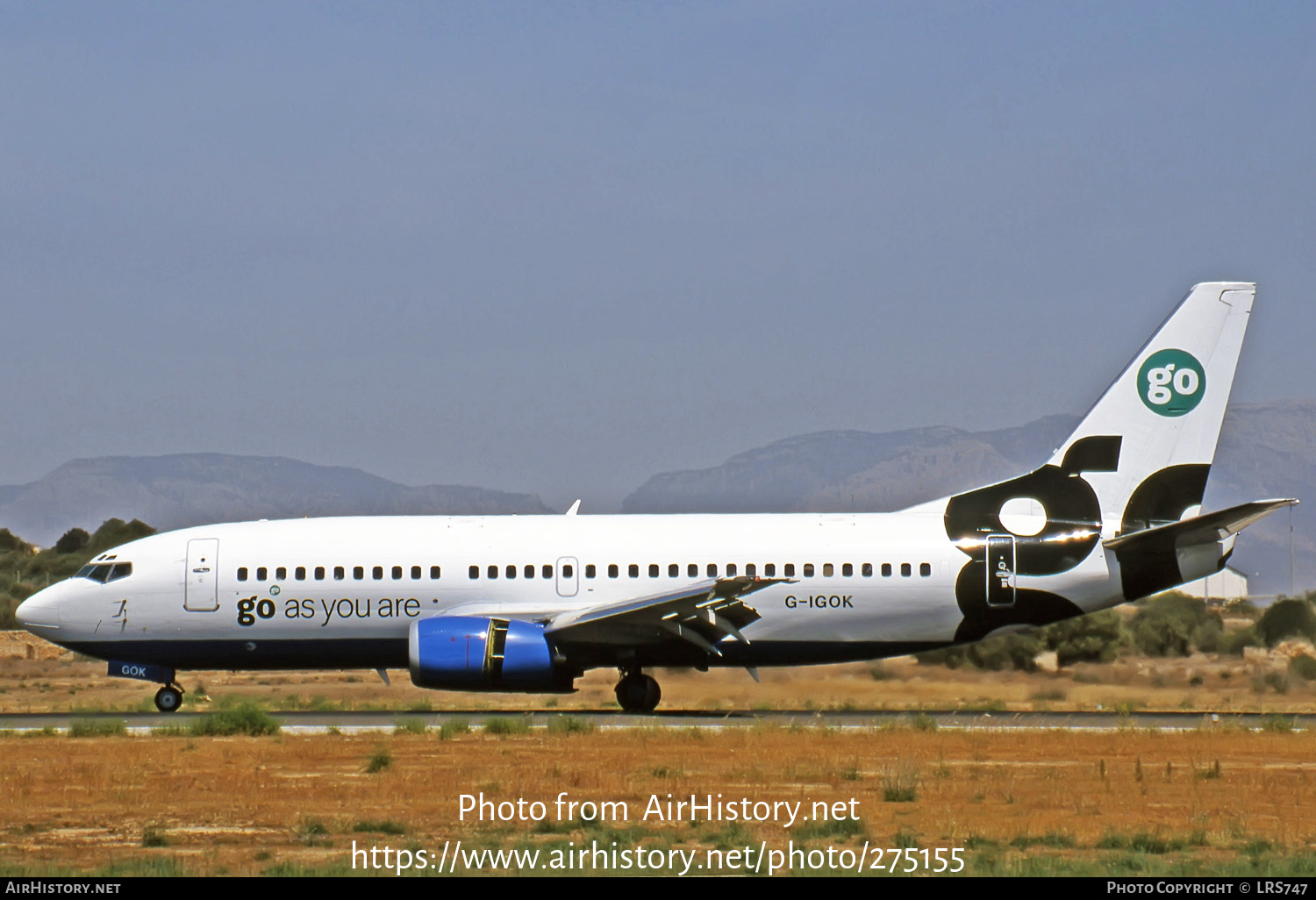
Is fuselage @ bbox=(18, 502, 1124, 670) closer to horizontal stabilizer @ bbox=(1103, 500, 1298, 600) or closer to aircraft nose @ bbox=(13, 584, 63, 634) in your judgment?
aircraft nose @ bbox=(13, 584, 63, 634)

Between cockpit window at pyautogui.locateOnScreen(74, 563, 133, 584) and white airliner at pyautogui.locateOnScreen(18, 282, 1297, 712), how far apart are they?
2.1 inches

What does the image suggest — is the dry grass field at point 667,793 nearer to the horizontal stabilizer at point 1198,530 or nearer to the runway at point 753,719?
the runway at point 753,719

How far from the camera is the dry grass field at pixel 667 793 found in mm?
12094

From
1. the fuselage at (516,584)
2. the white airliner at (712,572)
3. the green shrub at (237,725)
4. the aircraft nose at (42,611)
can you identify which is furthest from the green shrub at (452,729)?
the aircraft nose at (42,611)

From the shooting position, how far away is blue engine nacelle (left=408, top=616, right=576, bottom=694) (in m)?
24.2

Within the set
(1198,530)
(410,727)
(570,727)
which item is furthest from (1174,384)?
(410,727)

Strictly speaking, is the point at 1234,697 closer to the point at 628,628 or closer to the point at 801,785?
the point at 628,628

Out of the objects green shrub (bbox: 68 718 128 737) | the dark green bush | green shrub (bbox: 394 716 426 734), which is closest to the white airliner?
green shrub (bbox: 394 716 426 734)

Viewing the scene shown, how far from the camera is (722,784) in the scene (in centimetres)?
1603

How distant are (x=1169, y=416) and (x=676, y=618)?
8.85 meters

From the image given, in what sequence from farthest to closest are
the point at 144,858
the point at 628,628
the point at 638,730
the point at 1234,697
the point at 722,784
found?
the point at 1234,697 < the point at 628,628 < the point at 638,730 < the point at 722,784 < the point at 144,858
